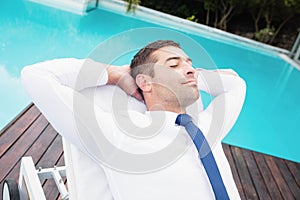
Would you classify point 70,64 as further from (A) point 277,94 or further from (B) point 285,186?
(A) point 277,94

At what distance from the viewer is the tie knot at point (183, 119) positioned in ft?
3.21

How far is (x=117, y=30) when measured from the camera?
620cm

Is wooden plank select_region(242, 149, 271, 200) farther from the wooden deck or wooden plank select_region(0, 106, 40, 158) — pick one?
wooden plank select_region(0, 106, 40, 158)

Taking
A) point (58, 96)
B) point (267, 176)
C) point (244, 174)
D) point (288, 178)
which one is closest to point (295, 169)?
point (288, 178)

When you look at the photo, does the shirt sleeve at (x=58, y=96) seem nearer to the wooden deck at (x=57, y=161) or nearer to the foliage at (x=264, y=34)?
the wooden deck at (x=57, y=161)

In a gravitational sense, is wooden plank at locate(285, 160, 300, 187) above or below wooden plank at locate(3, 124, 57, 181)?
below

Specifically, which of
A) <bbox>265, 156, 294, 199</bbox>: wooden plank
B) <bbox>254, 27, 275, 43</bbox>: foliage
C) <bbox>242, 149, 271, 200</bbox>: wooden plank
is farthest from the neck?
<bbox>254, 27, 275, 43</bbox>: foliage

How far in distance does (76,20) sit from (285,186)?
4.78 metres

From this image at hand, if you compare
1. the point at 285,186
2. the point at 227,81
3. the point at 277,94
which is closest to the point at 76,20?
the point at 277,94

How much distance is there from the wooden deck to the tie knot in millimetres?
957

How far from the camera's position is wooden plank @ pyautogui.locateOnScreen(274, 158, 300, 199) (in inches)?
90.3

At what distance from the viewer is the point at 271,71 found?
651 cm

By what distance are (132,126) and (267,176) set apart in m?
1.74

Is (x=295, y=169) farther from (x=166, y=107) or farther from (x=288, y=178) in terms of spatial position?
Result: (x=166, y=107)
